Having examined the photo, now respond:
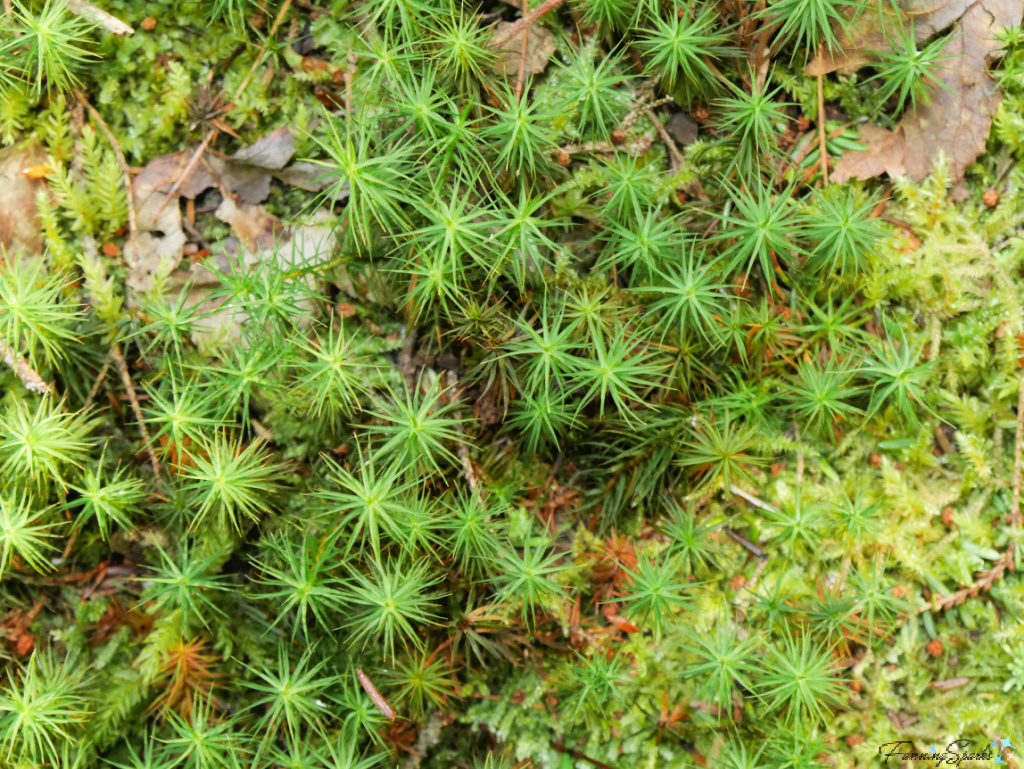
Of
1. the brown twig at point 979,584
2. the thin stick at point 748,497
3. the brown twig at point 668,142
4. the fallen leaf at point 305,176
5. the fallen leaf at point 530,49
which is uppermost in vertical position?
the fallen leaf at point 530,49

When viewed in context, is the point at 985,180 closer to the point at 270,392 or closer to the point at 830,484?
the point at 830,484

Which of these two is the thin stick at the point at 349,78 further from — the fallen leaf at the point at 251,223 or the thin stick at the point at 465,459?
the thin stick at the point at 465,459

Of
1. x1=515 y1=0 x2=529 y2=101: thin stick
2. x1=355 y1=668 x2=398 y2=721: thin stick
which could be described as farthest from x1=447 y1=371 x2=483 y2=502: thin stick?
x1=515 y1=0 x2=529 y2=101: thin stick

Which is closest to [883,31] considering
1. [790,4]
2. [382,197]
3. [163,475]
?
[790,4]

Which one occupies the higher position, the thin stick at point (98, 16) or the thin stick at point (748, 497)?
the thin stick at point (98, 16)

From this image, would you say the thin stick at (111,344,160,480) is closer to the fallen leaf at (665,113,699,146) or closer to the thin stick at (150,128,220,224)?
the thin stick at (150,128,220,224)

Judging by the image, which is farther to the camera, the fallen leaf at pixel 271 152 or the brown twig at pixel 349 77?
the fallen leaf at pixel 271 152

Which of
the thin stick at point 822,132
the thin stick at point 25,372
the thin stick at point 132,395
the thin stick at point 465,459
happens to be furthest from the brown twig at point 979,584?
the thin stick at point 25,372
